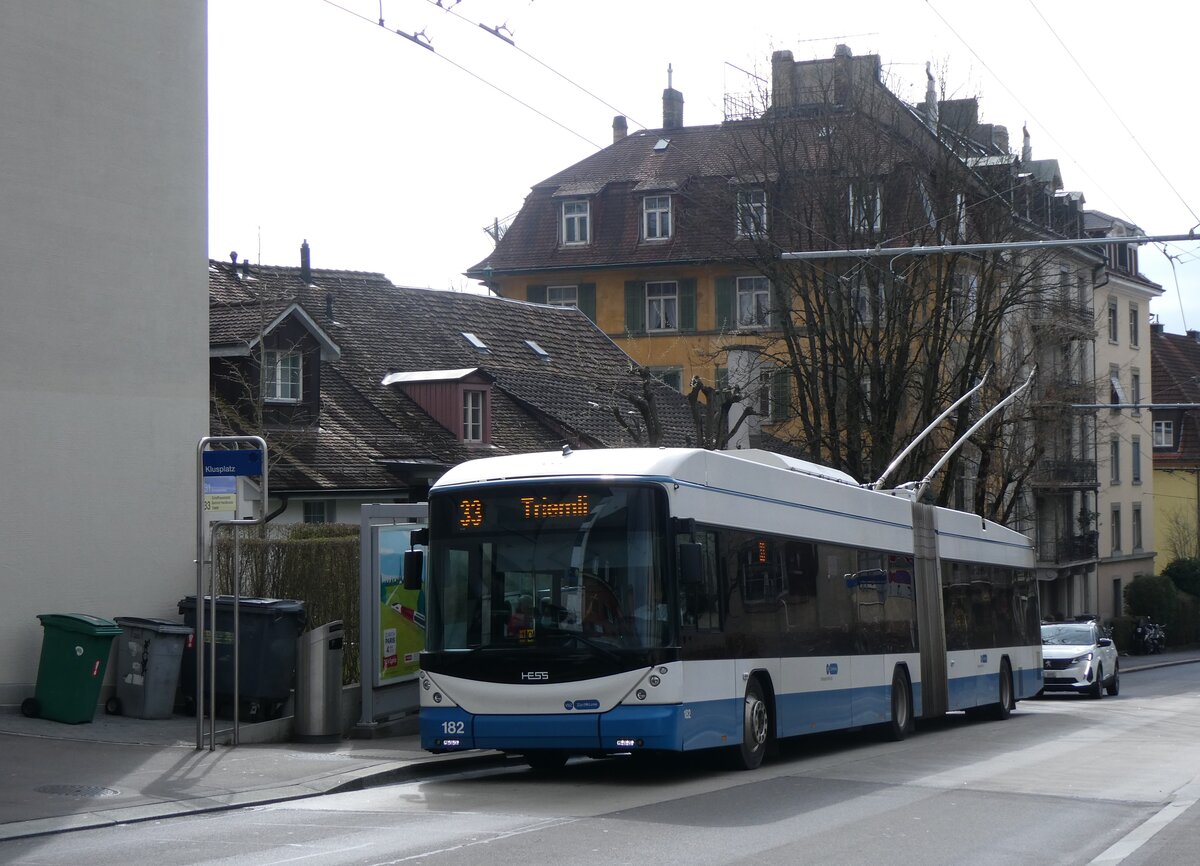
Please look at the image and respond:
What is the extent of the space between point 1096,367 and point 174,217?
5307 cm

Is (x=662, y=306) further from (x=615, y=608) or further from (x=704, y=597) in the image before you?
(x=615, y=608)

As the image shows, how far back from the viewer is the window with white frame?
109 feet

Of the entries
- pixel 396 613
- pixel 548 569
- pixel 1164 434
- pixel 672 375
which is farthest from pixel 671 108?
pixel 548 569

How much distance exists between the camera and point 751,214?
113 feet

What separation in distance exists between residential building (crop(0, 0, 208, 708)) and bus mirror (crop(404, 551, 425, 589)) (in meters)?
5.14

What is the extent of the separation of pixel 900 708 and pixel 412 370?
73.0 feet

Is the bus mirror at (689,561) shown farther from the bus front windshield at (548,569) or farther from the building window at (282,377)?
the building window at (282,377)

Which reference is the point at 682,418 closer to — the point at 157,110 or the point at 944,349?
the point at 944,349

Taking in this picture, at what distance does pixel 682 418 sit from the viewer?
4597cm

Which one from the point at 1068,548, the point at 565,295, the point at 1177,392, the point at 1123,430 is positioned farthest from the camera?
the point at 1177,392

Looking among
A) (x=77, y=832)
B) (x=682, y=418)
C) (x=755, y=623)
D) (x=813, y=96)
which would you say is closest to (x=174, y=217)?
(x=755, y=623)

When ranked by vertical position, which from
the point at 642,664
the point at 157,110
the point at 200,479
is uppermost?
the point at 157,110

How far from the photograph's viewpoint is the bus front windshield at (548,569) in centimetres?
1334

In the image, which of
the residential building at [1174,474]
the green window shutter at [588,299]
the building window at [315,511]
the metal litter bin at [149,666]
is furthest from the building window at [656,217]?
the metal litter bin at [149,666]
